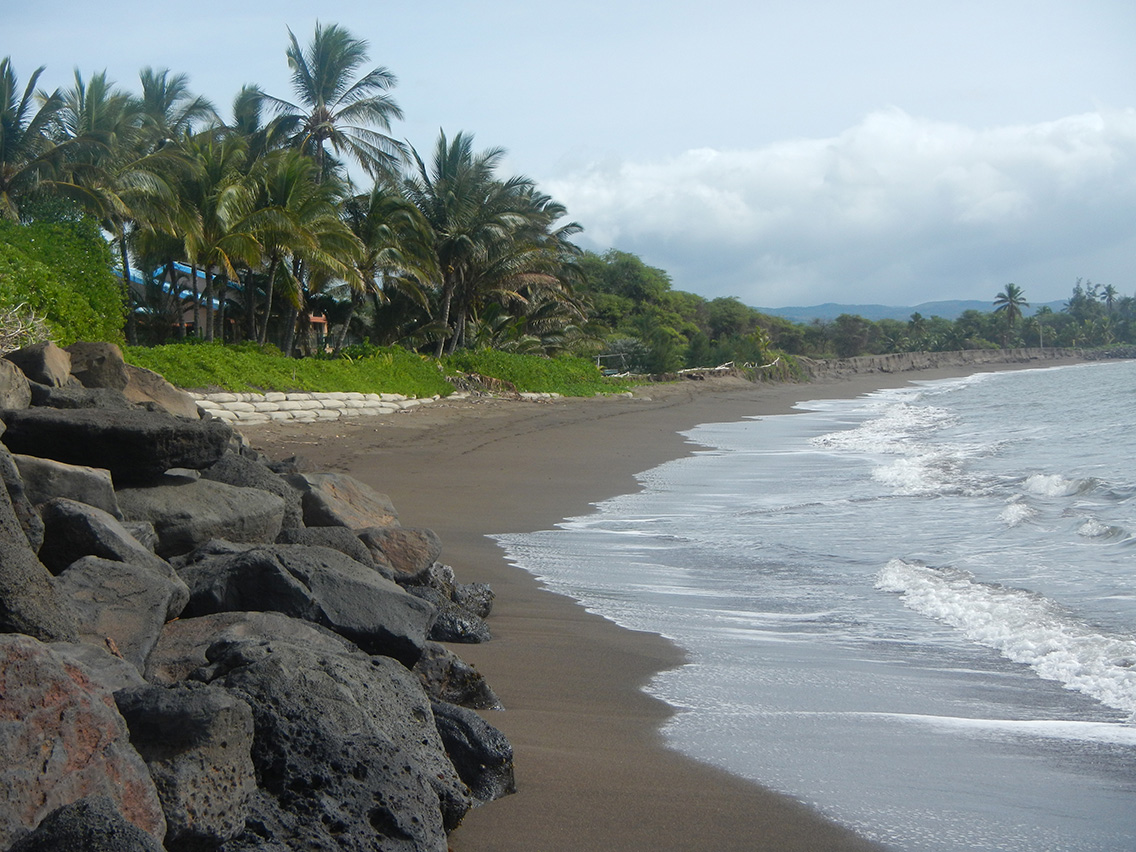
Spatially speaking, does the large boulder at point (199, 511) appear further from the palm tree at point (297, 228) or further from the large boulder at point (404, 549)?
the palm tree at point (297, 228)

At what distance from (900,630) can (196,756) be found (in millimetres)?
4157

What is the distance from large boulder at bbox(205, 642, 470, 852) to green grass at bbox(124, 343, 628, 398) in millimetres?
12804

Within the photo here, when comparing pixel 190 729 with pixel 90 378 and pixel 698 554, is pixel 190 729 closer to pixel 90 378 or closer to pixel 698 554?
pixel 698 554

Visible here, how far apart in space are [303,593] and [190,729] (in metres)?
1.65

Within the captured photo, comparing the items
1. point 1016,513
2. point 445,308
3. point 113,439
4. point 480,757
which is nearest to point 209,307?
point 445,308

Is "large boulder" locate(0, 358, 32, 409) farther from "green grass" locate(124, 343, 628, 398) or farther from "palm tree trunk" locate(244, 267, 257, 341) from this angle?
"palm tree trunk" locate(244, 267, 257, 341)

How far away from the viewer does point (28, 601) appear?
10.1ft

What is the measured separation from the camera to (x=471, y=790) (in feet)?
10.2

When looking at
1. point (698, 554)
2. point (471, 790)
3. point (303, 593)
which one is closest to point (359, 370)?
point (698, 554)

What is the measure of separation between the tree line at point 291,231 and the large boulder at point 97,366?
4995 millimetres

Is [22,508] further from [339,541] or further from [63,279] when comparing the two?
[63,279]

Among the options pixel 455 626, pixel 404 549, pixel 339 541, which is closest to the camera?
pixel 455 626

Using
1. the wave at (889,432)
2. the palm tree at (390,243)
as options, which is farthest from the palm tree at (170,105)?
the wave at (889,432)

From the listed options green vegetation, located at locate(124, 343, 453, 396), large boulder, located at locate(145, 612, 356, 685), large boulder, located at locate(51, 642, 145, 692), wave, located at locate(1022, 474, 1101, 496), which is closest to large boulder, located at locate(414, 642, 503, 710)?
large boulder, located at locate(145, 612, 356, 685)
